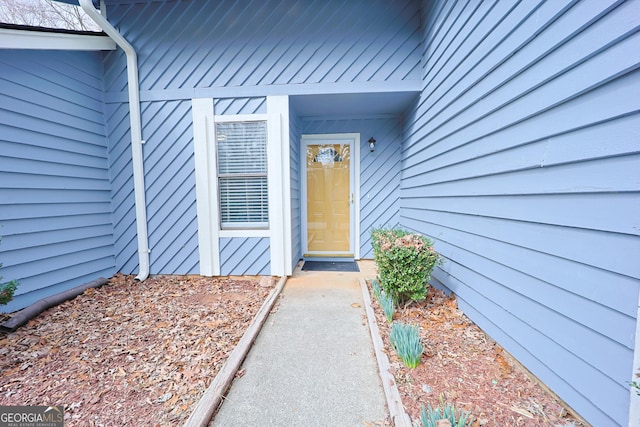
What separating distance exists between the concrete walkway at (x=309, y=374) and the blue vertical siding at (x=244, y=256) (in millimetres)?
895

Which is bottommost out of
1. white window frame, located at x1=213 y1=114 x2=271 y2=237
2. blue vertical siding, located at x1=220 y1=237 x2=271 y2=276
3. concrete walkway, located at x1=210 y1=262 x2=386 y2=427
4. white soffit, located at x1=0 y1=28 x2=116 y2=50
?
concrete walkway, located at x1=210 y1=262 x2=386 y2=427

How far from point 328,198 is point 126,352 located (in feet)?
10.7

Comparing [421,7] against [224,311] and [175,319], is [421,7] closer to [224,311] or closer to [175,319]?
[224,311]

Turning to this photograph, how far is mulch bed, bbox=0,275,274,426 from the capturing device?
4.42 ft

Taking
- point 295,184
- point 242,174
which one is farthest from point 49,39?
point 295,184

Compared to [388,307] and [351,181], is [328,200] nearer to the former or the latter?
[351,181]

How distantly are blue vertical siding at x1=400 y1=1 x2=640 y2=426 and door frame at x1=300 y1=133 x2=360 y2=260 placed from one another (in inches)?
77.8

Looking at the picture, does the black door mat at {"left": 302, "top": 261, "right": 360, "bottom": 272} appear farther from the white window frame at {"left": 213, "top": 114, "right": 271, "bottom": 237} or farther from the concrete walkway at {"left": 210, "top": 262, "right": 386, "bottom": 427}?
the concrete walkway at {"left": 210, "top": 262, "right": 386, "bottom": 427}

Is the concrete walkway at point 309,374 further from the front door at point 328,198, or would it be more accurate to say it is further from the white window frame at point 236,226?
the front door at point 328,198

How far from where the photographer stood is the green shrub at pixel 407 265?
7.16 feet

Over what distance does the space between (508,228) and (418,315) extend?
1108 mm

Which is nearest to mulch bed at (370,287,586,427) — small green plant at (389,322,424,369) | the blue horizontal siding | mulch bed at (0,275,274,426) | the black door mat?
small green plant at (389,322,424,369)

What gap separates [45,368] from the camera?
5.36ft

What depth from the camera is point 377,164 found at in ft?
13.4
